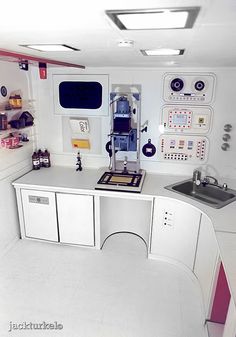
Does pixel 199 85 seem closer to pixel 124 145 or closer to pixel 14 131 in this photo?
pixel 124 145

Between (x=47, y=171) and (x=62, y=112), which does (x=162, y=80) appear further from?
(x=47, y=171)

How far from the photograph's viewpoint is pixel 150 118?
9.68 feet

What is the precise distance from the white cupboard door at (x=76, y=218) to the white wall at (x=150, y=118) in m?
0.61

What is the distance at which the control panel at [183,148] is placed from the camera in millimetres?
2904

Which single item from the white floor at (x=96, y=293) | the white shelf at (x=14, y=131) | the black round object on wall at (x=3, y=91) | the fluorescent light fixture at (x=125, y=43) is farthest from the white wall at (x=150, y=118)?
the fluorescent light fixture at (x=125, y=43)

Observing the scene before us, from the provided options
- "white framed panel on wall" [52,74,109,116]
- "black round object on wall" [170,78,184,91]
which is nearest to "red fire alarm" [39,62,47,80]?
"white framed panel on wall" [52,74,109,116]

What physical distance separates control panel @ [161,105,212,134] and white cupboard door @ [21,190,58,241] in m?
1.48

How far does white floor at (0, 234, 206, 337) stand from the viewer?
2.04 m

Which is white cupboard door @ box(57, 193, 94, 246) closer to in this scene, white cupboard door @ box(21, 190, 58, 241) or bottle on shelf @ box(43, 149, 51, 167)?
white cupboard door @ box(21, 190, 58, 241)

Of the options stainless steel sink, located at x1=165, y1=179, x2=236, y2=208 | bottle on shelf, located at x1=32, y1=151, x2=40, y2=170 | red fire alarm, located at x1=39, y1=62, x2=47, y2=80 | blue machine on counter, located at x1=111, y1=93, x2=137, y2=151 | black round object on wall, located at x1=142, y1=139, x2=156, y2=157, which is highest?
red fire alarm, located at x1=39, y1=62, x2=47, y2=80

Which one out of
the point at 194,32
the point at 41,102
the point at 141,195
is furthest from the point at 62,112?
the point at 194,32

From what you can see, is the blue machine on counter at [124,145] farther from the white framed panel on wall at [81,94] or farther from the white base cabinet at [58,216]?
the white base cabinet at [58,216]

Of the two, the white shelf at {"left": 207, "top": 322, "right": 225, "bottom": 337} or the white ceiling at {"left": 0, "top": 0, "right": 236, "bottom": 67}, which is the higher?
the white ceiling at {"left": 0, "top": 0, "right": 236, "bottom": 67}

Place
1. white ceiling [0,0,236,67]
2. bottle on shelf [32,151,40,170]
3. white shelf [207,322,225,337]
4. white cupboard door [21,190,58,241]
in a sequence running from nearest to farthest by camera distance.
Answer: white ceiling [0,0,236,67] → white shelf [207,322,225,337] → white cupboard door [21,190,58,241] → bottle on shelf [32,151,40,170]
